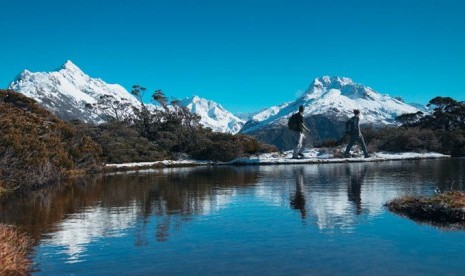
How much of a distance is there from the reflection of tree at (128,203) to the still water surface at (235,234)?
5 cm

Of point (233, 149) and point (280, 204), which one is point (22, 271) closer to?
point (280, 204)

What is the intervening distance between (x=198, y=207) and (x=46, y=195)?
39.3 feet

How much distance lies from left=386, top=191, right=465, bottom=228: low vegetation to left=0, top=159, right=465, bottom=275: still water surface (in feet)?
2.61

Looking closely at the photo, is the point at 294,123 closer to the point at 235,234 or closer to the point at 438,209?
the point at 438,209

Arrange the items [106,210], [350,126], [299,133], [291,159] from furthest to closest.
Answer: [350,126] → [299,133] → [291,159] → [106,210]

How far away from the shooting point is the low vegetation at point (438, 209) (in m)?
18.3

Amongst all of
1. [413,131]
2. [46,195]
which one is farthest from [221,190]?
[413,131]

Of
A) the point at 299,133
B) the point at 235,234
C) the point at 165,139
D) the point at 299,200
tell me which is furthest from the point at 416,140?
the point at 235,234

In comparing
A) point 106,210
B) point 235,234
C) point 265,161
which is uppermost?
point 265,161

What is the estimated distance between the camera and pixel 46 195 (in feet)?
102

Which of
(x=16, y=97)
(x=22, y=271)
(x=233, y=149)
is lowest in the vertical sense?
(x=22, y=271)

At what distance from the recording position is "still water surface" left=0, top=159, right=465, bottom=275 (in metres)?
13.4

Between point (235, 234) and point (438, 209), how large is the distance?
783cm

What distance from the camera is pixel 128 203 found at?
26.3 m
